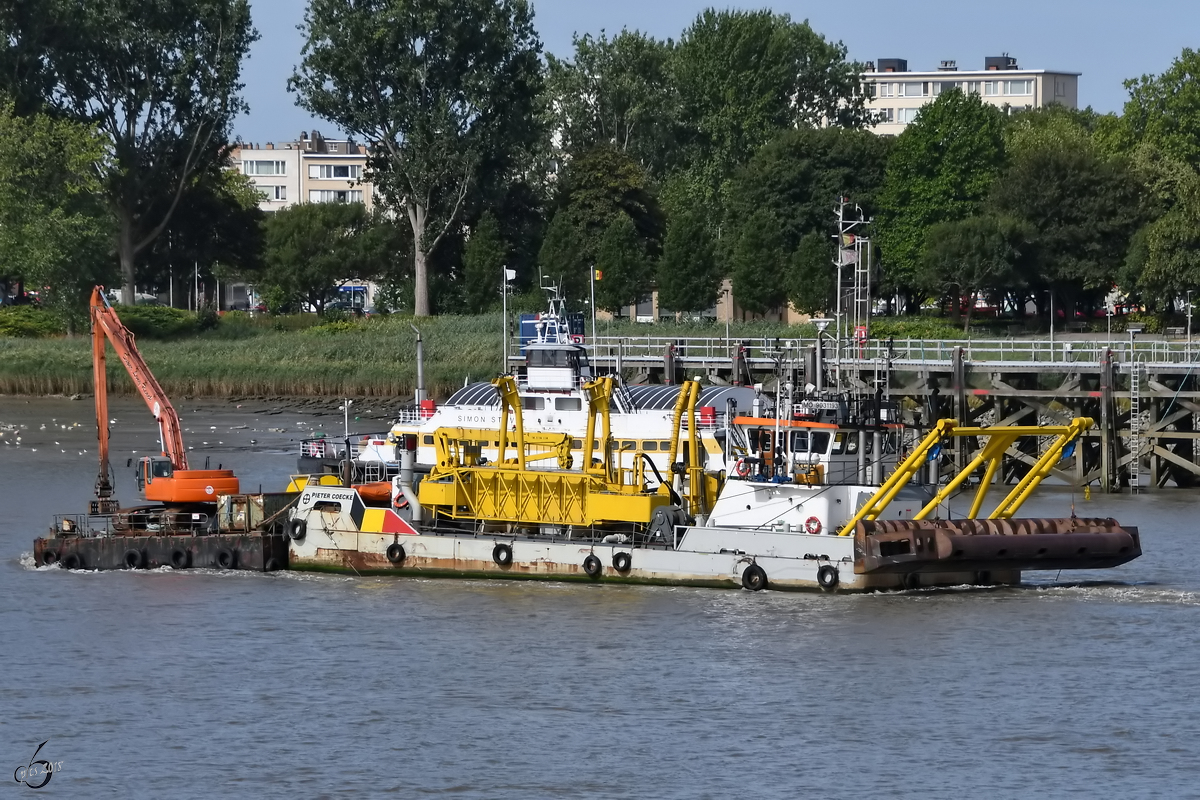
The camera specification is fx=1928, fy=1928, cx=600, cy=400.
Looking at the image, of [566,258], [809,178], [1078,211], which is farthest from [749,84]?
A: [1078,211]

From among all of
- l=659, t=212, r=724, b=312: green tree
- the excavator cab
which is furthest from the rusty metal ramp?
l=659, t=212, r=724, b=312: green tree

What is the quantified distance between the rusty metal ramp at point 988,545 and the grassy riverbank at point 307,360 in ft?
145

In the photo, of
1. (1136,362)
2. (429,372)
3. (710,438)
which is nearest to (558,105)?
(429,372)

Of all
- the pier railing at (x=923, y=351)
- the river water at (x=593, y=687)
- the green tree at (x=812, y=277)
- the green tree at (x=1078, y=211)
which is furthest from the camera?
the green tree at (x=812, y=277)

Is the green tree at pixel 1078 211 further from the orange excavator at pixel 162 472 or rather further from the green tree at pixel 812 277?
the orange excavator at pixel 162 472

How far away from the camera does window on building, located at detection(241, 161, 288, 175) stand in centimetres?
18050

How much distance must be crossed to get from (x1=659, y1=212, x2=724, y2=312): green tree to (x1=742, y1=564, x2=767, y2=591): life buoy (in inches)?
2321

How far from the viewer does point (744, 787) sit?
2788cm

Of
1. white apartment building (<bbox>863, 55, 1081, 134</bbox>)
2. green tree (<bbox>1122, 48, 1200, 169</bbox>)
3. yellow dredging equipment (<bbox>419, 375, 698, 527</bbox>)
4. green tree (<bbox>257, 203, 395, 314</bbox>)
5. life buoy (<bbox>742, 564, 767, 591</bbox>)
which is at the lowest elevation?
life buoy (<bbox>742, 564, 767, 591</bbox>)

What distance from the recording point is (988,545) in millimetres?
39219

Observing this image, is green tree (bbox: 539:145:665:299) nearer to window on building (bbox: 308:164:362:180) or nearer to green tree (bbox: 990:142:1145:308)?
green tree (bbox: 990:142:1145:308)

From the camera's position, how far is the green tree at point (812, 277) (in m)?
96.0

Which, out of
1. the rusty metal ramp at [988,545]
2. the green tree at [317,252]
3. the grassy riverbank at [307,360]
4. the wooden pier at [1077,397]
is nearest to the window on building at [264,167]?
the green tree at [317,252]

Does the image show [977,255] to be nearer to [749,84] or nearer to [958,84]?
[749,84]
